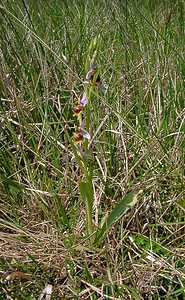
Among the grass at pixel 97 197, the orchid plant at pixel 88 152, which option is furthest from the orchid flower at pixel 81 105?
the grass at pixel 97 197

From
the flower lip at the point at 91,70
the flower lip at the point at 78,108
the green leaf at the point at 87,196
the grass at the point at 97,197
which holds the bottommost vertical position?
the grass at the point at 97,197

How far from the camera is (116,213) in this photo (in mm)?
941

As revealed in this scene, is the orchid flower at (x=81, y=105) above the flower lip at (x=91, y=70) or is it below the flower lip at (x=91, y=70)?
below

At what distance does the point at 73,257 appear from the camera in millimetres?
930

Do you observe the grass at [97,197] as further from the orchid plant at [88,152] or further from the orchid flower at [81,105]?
Answer: the orchid flower at [81,105]

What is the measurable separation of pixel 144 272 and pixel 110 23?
4.54 ft

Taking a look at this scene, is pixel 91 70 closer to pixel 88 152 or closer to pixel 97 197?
pixel 88 152

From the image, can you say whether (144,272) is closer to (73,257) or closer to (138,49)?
(73,257)

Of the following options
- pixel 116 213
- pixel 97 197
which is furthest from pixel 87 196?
pixel 97 197

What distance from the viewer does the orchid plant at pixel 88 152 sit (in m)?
0.88

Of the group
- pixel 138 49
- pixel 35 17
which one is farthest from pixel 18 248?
pixel 35 17

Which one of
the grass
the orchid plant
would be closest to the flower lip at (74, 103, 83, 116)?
the orchid plant

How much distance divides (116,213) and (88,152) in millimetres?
155

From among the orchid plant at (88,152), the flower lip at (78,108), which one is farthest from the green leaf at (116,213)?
the flower lip at (78,108)
